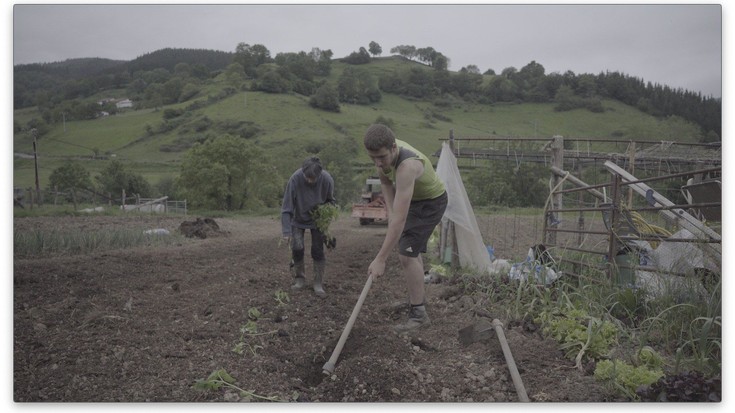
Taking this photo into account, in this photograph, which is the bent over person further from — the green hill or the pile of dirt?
the pile of dirt

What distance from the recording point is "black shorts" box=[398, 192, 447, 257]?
3973 millimetres

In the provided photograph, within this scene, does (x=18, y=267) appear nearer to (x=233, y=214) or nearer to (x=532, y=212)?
(x=532, y=212)

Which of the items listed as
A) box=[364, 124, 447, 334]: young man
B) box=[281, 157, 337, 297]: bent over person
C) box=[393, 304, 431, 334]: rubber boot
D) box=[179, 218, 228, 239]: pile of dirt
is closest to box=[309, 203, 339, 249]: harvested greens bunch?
box=[281, 157, 337, 297]: bent over person

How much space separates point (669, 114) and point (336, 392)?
3.91m

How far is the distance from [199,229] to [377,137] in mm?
10301

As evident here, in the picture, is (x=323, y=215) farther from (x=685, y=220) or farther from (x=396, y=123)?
(x=396, y=123)

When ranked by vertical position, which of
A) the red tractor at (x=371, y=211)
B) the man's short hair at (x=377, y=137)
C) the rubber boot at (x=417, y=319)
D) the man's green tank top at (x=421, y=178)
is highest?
the man's short hair at (x=377, y=137)

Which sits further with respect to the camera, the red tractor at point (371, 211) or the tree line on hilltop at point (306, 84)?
the red tractor at point (371, 211)

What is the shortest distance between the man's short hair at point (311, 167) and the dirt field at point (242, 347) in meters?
1.22

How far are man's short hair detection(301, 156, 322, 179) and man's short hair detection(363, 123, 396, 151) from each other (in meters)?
1.49

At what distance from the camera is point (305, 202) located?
511 centimetres

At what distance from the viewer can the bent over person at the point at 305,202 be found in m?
5.02

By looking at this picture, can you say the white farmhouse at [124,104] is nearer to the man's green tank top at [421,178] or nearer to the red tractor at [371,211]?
the man's green tank top at [421,178]

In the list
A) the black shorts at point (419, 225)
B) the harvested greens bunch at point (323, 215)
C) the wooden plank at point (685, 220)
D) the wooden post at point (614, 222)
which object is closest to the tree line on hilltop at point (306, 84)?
the wooden plank at point (685, 220)
